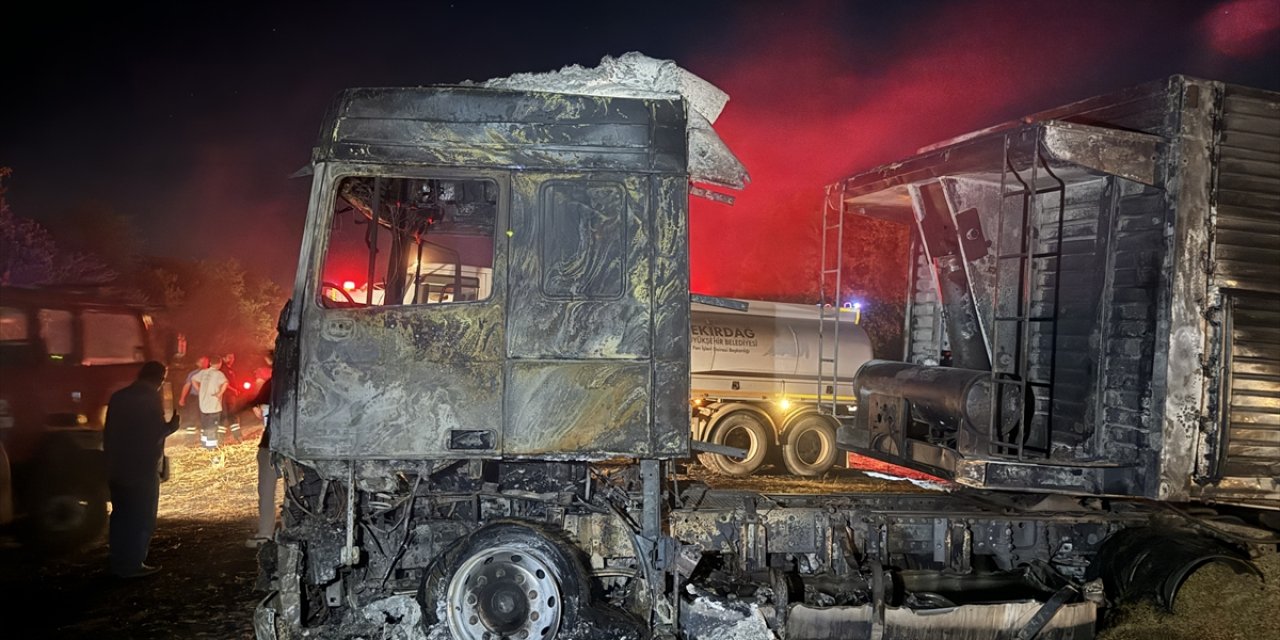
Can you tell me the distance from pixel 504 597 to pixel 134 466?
4.90 m

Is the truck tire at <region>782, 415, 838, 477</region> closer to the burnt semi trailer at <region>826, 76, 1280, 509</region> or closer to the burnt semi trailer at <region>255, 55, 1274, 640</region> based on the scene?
the burnt semi trailer at <region>826, 76, 1280, 509</region>

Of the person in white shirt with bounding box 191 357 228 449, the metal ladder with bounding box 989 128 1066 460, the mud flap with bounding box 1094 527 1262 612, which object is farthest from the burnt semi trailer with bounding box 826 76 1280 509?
the person in white shirt with bounding box 191 357 228 449

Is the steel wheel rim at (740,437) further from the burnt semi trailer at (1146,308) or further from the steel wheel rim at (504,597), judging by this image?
the steel wheel rim at (504,597)

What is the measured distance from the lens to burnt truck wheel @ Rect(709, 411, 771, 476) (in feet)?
43.1

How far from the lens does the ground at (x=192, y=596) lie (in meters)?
5.11

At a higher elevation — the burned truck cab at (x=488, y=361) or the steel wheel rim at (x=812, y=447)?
the burned truck cab at (x=488, y=361)

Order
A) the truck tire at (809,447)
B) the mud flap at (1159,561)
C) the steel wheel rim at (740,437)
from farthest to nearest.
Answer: the truck tire at (809,447), the steel wheel rim at (740,437), the mud flap at (1159,561)

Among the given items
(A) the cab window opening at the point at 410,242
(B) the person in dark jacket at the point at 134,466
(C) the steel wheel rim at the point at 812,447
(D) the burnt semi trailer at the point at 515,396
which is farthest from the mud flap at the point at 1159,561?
(B) the person in dark jacket at the point at 134,466

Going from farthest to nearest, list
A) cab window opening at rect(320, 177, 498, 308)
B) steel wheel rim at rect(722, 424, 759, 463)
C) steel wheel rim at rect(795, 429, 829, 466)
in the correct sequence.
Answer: steel wheel rim at rect(795, 429, 829, 466)
steel wheel rim at rect(722, 424, 759, 463)
cab window opening at rect(320, 177, 498, 308)

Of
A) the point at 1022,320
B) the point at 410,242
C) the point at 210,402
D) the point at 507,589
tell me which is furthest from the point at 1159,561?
the point at 210,402

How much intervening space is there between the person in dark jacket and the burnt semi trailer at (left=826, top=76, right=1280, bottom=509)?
710 cm

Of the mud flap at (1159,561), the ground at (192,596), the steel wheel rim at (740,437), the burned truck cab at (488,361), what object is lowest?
the ground at (192,596)

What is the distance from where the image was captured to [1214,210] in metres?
4.88

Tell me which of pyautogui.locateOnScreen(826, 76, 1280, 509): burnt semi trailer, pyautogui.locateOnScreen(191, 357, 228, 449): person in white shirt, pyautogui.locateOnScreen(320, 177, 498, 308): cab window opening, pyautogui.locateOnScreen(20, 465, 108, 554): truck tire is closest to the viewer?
pyautogui.locateOnScreen(320, 177, 498, 308): cab window opening
